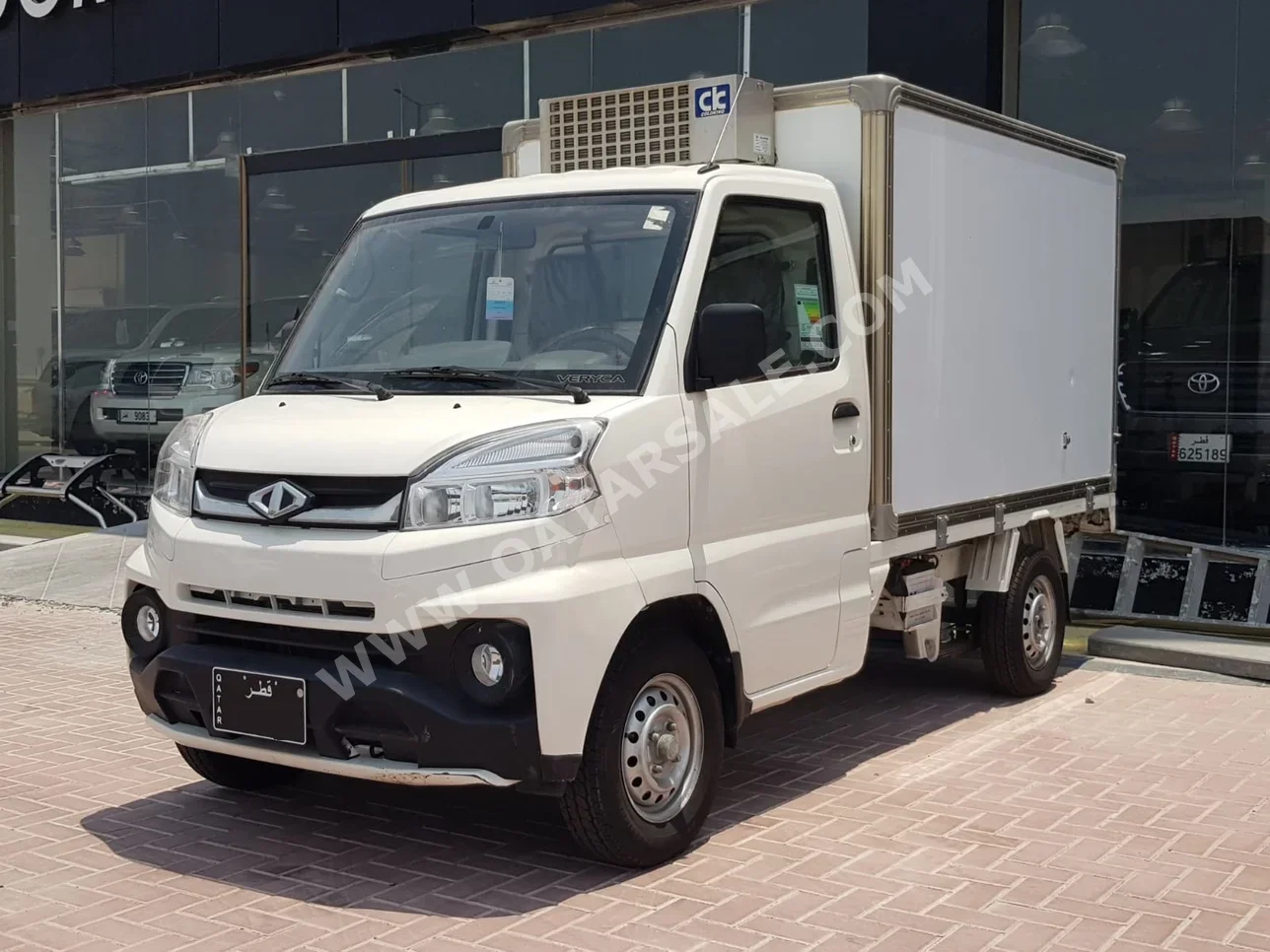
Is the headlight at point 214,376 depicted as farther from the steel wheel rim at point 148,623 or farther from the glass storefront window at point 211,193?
the steel wheel rim at point 148,623

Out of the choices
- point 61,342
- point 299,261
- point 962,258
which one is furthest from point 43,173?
point 962,258

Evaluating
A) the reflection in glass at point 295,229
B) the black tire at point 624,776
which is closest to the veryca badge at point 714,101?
the black tire at point 624,776

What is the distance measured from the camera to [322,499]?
5016 millimetres

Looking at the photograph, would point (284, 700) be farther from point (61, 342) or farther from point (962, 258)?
point (61, 342)

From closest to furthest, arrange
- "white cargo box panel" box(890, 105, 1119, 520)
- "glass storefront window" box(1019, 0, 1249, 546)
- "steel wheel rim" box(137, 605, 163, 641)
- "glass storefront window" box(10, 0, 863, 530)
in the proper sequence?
"steel wheel rim" box(137, 605, 163, 641), "white cargo box panel" box(890, 105, 1119, 520), "glass storefront window" box(1019, 0, 1249, 546), "glass storefront window" box(10, 0, 863, 530)

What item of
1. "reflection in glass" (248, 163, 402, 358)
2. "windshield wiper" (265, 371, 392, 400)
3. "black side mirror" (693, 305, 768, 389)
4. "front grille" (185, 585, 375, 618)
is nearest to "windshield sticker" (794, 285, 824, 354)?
"black side mirror" (693, 305, 768, 389)

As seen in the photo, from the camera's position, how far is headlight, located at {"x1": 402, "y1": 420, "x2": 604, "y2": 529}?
482cm

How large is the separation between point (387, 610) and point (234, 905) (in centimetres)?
111

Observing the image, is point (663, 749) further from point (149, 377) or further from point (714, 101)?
point (149, 377)

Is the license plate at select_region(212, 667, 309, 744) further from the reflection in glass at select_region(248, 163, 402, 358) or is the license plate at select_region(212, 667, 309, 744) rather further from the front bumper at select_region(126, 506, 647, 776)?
the reflection in glass at select_region(248, 163, 402, 358)

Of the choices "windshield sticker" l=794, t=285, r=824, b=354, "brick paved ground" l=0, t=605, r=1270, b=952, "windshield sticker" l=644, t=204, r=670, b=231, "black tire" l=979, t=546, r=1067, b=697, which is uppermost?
"windshield sticker" l=644, t=204, r=670, b=231

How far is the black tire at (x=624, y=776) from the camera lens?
4.98m

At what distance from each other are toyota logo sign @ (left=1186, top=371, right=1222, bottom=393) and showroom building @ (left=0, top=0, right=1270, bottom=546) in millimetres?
23

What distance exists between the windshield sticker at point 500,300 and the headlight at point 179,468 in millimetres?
1109
